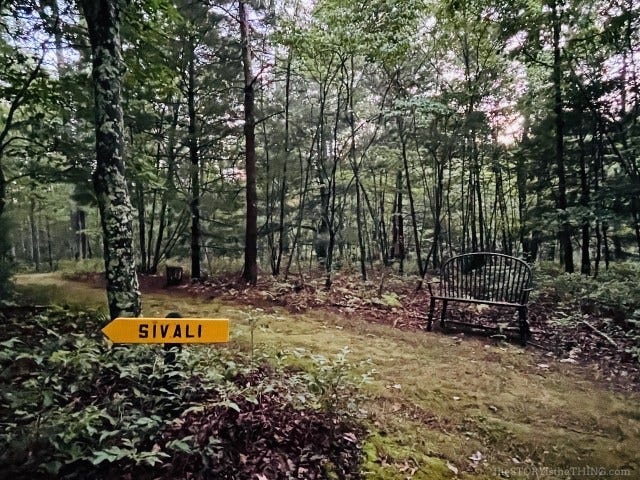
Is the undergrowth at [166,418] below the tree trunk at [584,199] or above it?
below

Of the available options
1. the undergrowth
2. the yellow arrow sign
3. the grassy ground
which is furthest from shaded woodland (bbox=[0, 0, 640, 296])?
the grassy ground

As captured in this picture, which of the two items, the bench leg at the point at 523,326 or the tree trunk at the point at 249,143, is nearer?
the bench leg at the point at 523,326

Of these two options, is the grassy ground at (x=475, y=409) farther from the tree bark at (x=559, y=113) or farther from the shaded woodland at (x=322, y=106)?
the tree bark at (x=559, y=113)

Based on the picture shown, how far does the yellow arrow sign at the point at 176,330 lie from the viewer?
2.16 meters

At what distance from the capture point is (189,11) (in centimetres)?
779

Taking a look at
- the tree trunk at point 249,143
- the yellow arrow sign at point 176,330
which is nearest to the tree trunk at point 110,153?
the yellow arrow sign at point 176,330

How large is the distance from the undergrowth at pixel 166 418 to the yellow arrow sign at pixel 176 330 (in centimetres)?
30

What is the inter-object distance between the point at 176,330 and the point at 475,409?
2383mm

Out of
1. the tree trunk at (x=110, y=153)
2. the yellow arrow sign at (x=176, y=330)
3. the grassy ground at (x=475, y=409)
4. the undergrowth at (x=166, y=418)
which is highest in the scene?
the tree trunk at (x=110, y=153)

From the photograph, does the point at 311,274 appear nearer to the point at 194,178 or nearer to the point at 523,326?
the point at 194,178

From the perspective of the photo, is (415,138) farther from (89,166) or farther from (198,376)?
(198,376)

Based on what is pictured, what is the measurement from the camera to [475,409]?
300 centimetres

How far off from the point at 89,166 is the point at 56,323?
2.68 meters

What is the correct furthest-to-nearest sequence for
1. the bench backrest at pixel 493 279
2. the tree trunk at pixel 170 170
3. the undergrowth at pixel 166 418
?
1. the tree trunk at pixel 170 170
2. the bench backrest at pixel 493 279
3. the undergrowth at pixel 166 418
